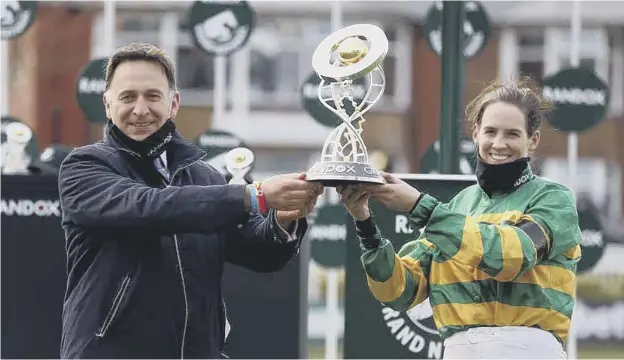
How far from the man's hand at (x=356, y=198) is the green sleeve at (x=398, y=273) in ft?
0.39

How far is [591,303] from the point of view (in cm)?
1391

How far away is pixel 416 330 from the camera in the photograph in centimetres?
451

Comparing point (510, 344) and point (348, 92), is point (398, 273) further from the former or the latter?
point (348, 92)

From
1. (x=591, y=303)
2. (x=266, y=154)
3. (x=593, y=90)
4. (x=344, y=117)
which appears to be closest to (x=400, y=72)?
(x=266, y=154)

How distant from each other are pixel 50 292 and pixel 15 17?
9.84 ft

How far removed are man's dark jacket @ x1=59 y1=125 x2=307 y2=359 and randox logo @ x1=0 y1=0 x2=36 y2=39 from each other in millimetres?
4535

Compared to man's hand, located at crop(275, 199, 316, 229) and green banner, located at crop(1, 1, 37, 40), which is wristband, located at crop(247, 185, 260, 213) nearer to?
man's hand, located at crop(275, 199, 316, 229)

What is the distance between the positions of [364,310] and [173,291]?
1.80 m

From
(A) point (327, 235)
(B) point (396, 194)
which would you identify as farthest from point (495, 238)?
(A) point (327, 235)

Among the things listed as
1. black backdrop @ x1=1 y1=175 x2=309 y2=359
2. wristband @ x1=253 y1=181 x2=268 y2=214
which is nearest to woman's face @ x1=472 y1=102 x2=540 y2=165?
wristband @ x1=253 y1=181 x2=268 y2=214

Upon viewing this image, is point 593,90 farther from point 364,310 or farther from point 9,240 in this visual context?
point 9,240

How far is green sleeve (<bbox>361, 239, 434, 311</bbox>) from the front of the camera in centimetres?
301

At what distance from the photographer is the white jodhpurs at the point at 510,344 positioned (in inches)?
112

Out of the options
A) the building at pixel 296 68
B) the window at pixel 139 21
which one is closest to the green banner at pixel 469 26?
the building at pixel 296 68
